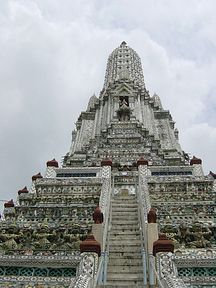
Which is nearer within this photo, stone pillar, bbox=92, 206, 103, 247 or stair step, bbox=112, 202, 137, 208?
stone pillar, bbox=92, 206, 103, 247

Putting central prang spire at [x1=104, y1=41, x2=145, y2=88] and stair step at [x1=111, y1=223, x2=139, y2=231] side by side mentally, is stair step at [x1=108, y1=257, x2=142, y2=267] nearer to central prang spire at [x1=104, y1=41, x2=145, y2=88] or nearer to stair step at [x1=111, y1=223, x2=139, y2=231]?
stair step at [x1=111, y1=223, x2=139, y2=231]

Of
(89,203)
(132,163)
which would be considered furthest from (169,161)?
(89,203)

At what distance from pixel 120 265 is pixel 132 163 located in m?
12.8

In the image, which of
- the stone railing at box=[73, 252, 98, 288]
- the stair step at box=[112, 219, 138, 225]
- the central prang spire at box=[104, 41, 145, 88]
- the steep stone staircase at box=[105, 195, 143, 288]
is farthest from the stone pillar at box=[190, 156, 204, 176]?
the central prang spire at box=[104, 41, 145, 88]

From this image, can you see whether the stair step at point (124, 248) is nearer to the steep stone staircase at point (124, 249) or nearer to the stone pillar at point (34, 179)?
the steep stone staircase at point (124, 249)

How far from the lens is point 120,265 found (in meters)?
11.1

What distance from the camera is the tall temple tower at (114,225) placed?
1016 cm

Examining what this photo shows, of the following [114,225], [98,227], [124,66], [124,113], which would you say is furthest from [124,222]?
[124,66]

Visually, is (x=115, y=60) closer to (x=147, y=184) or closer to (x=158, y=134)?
(x=158, y=134)

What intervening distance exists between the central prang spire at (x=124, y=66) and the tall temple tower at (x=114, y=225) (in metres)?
13.6

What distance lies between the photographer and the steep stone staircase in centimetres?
1036

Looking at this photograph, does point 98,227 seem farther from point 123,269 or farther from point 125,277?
point 125,277

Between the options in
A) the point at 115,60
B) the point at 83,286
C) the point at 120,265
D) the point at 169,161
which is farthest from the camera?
the point at 115,60

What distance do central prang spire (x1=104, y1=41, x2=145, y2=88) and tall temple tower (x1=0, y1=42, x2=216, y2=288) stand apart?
44.5 feet
